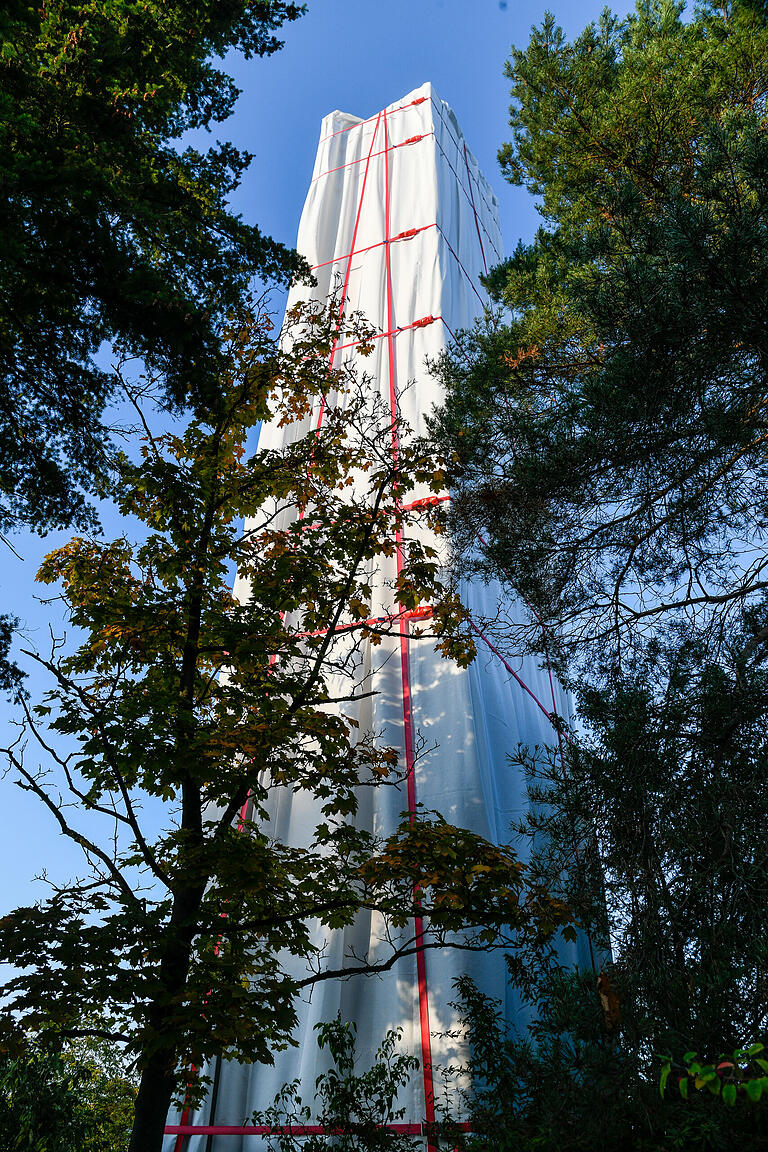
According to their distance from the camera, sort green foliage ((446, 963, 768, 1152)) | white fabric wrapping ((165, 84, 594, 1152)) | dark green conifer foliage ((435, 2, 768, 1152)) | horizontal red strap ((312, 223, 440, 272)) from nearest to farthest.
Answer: green foliage ((446, 963, 768, 1152)) → dark green conifer foliage ((435, 2, 768, 1152)) → white fabric wrapping ((165, 84, 594, 1152)) → horizontal red strap ((312, 223, 440, 272))

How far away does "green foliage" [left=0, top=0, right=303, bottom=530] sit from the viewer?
4.81 meters

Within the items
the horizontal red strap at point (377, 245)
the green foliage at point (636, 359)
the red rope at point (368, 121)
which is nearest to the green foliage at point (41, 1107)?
the green foliage at point (636, 359)

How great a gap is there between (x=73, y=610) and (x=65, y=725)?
3.61 feet

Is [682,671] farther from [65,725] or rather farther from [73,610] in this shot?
[73,610]

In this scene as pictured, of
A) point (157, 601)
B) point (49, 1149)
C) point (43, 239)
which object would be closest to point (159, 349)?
point (43, 239)

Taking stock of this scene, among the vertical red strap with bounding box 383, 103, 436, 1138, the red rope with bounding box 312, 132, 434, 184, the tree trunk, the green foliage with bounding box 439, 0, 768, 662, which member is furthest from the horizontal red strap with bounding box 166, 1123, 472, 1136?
the red rope with bounding box 312, 132, 434, 184

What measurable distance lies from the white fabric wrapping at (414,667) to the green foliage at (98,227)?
4.71 feet

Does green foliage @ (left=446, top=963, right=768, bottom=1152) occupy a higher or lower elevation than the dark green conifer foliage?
lower

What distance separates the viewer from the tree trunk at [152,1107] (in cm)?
414

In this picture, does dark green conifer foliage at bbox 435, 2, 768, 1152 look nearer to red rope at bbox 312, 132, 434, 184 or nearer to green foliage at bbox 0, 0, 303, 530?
green foliage at bbox 0, 0, 303, 530

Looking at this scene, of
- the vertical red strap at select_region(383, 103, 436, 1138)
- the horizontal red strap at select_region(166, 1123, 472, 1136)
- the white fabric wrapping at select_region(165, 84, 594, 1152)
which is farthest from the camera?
the white fabric wrapping at select_region(165, 84, 594, 1152)

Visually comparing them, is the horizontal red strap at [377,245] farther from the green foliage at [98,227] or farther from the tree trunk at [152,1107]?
the tree trunk at [152,1107]

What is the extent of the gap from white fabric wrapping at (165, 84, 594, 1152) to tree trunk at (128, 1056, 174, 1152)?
2.60 metres

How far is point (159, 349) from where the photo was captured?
5.71 metres
